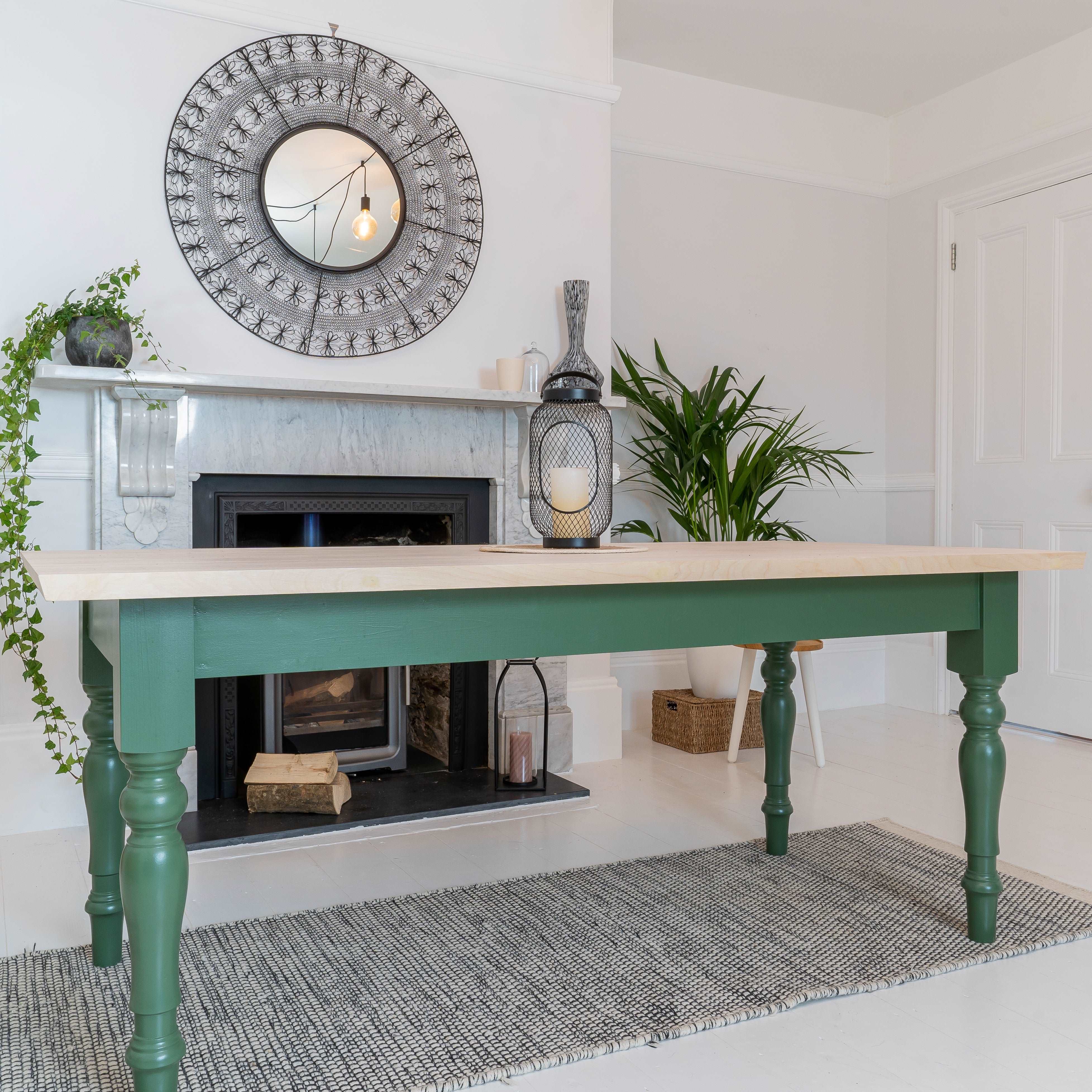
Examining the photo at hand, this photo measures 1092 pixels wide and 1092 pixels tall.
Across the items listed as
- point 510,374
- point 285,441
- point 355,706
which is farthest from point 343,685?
point 510,374

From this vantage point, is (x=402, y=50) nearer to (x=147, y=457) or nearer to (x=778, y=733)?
(x=147, y=457)

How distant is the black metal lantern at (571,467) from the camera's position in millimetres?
1804

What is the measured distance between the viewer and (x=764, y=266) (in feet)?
13.9

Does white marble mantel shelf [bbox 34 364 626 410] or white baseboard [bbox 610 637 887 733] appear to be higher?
white marble mantel shelf [bbox 34 364 626 410]

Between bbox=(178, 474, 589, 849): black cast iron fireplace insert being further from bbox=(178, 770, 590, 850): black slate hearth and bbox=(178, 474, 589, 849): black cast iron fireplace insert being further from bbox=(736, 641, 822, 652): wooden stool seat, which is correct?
bbox=(736, 641, 822, 652): wooden stool seat

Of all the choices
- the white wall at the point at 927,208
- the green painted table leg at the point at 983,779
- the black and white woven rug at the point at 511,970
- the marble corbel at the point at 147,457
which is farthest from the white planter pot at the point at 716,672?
the marble corbel at the point at 147,457

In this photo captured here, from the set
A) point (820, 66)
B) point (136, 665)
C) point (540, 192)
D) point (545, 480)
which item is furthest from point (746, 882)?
point (820, 66)

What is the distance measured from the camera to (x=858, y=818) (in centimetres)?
275

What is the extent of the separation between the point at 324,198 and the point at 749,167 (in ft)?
6.58

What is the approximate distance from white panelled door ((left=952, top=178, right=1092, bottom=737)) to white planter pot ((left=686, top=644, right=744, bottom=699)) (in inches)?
46.6

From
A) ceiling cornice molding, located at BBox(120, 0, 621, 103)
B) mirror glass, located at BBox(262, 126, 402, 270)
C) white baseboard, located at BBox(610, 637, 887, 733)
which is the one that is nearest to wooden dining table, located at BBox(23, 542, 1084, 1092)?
mirror glass, located at BBox(262, 126, 402, 270)

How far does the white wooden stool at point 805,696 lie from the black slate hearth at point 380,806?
0.67 meters

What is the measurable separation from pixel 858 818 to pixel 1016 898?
25.0 inches

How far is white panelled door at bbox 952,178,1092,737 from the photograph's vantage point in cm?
373
